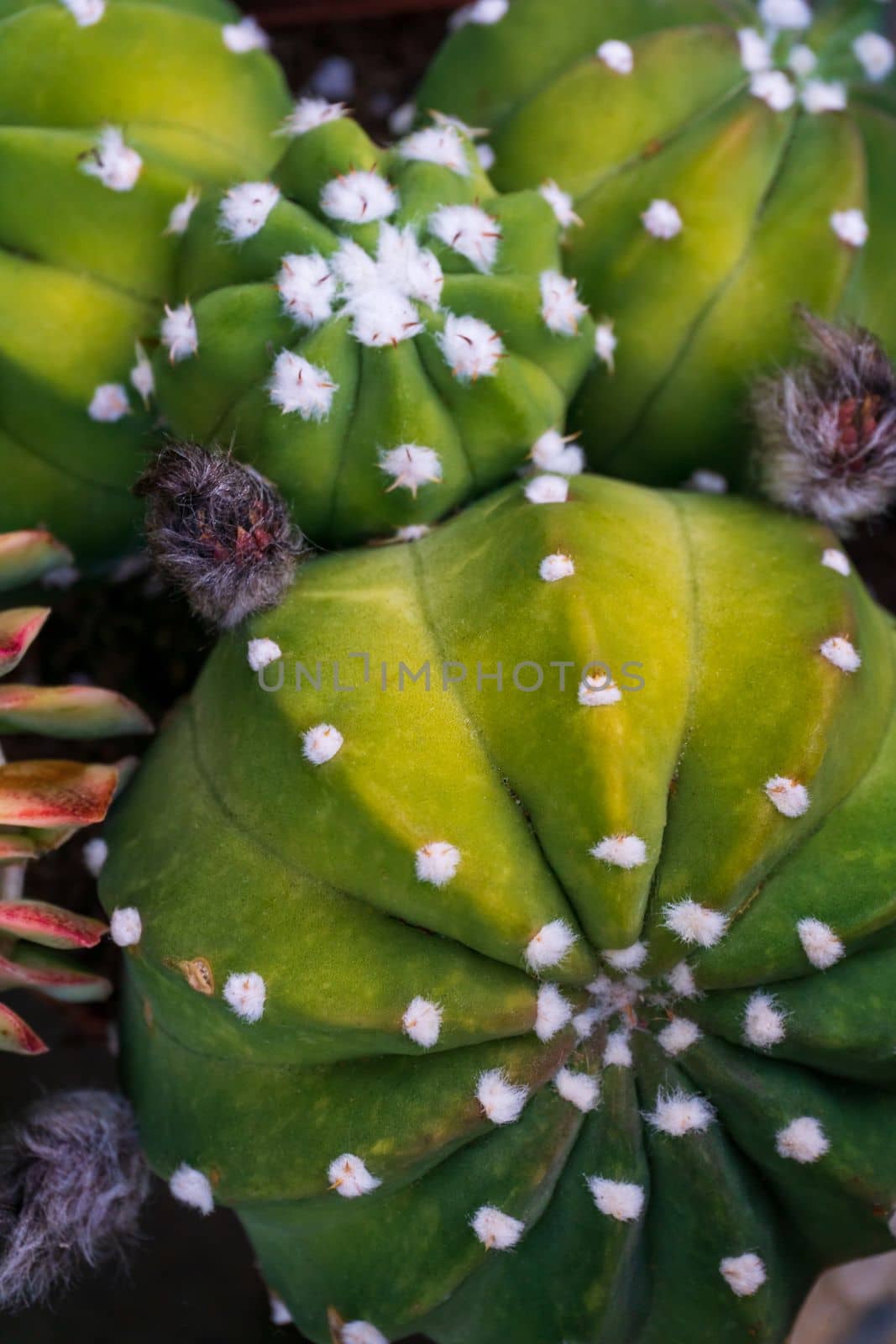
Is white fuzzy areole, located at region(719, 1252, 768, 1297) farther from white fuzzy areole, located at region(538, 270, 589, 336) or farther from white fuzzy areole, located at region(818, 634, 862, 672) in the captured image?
white fuzzy areole, located at region(538, 270, 589, 336)

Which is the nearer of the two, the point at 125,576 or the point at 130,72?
the point at 130,72

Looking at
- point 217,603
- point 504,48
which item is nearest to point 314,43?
point 504,48

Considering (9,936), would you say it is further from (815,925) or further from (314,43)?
(314,43)

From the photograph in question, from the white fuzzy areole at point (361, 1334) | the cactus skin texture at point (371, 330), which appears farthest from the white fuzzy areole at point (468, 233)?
the white fuzzy areole at point (361, 1334)

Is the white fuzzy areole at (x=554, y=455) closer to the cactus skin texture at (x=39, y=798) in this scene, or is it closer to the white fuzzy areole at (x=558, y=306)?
the white fuzzy areole at (x=558, y=306)

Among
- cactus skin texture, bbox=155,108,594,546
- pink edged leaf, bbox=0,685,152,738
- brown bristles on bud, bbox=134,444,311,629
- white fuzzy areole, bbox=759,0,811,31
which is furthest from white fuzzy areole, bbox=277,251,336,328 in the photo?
white fuzzy areole, bbox=759,0,811,31

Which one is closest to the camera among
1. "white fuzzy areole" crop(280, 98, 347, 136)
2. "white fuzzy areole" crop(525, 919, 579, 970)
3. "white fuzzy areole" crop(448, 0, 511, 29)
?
"white fuzzy areole" crop(525, 919, 579, 970)

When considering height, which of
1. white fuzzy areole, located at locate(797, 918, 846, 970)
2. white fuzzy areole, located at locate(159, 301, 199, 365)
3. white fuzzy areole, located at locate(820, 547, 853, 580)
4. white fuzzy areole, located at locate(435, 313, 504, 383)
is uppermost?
white fuzzy areole, located at locate(435, 313, 504, 383)
